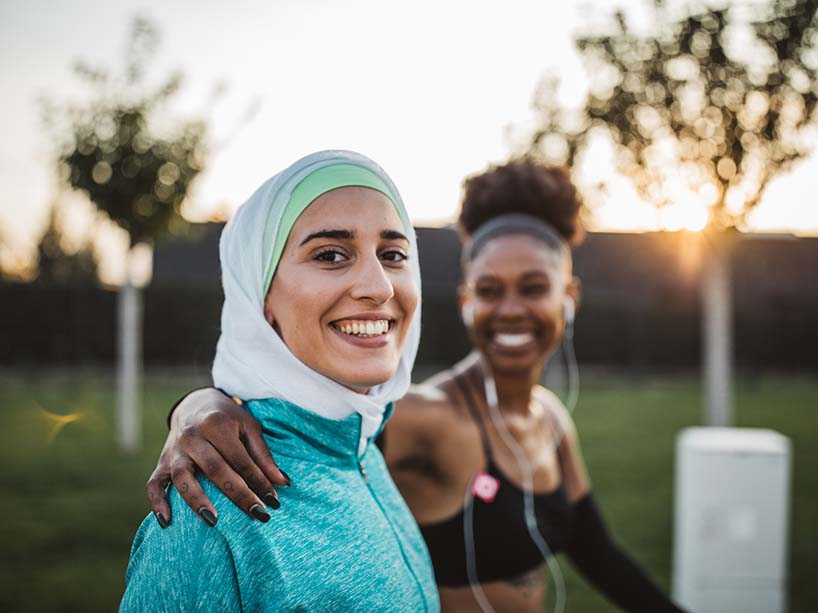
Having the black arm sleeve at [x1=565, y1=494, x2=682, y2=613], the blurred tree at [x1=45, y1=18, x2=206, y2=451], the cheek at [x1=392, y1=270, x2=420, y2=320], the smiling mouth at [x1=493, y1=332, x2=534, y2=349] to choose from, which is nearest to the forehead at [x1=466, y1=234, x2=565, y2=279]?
the smiling mouth at [x1=493, y1=332, x2=534, y2=349]

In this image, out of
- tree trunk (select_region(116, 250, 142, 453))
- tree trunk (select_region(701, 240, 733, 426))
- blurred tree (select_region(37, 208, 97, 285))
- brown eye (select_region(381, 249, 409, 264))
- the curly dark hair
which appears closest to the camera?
brown eye (select_region(381, 249, 409, 264))

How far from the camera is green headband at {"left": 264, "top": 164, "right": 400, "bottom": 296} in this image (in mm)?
1444

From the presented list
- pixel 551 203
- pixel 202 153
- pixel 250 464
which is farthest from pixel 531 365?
pixel 202 153

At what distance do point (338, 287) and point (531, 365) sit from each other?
1369 mm

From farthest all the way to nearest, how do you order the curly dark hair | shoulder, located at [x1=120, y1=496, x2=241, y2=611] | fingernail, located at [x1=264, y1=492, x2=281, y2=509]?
the curly dark hair, fingernail, located at [x1=264, y1=492, x2=281, y2=509], shoulder, located at [x1=120, y1=496, x2=241, y2=611]

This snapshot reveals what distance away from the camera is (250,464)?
4.35 feet

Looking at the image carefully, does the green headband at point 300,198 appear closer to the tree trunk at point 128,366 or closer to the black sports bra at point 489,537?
the black sports bra at point 489,537

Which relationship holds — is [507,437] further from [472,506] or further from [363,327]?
[363,327]

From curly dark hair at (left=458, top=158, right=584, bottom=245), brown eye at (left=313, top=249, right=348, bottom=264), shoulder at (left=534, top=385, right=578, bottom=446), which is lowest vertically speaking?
shoulder at (left=534, top=385, right=578, bottom=446)

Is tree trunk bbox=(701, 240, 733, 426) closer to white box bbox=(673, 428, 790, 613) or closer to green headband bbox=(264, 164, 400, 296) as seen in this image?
white box bbox=(673, 428, 790, 613)

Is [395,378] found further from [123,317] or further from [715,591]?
[123,317]

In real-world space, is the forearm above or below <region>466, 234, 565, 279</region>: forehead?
below

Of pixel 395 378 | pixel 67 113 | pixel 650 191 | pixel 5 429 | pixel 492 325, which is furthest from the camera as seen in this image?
pixel 5 429

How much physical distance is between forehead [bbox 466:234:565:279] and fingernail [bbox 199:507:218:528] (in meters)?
1.58
